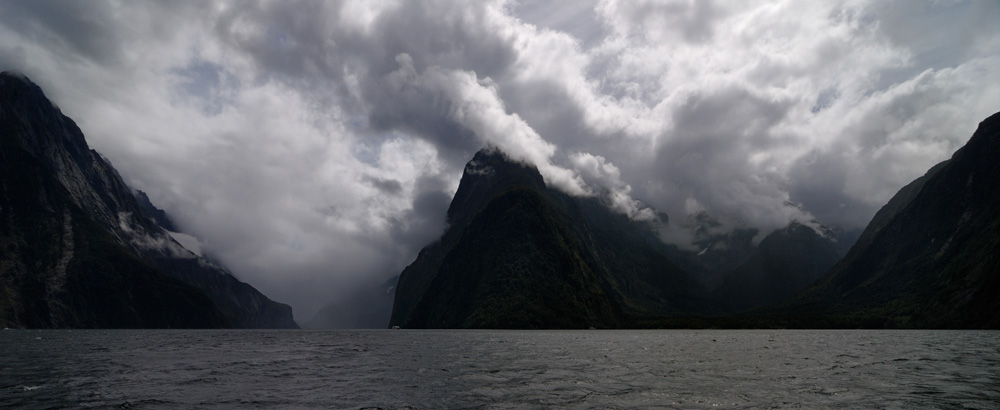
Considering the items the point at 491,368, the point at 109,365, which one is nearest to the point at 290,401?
the point at 491,368

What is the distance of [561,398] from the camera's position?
37375 millimetres

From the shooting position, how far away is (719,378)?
49.0 metres

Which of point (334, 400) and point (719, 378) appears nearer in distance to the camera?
point (334, 400)

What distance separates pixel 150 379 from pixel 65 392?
10.6 meters

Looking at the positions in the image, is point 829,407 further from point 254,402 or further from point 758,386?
point 254,402

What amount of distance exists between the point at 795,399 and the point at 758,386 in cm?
726

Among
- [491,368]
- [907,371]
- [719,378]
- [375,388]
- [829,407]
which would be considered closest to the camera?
[829,407]

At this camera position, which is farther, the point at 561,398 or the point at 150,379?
the point at 150,379

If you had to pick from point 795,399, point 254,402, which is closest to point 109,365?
point 254,402

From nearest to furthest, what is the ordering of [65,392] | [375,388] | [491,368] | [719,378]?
[65,392]
[375,388]
[719,378]
[491,368]

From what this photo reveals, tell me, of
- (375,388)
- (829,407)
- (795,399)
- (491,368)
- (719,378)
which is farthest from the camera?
(491,368)

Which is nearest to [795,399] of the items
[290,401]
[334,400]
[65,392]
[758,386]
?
[758,386]

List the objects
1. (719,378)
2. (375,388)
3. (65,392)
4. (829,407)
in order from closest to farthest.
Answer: (829,407) → (65,392) → (375,388) → (719,378)

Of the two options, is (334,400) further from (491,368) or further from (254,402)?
(491,368)
